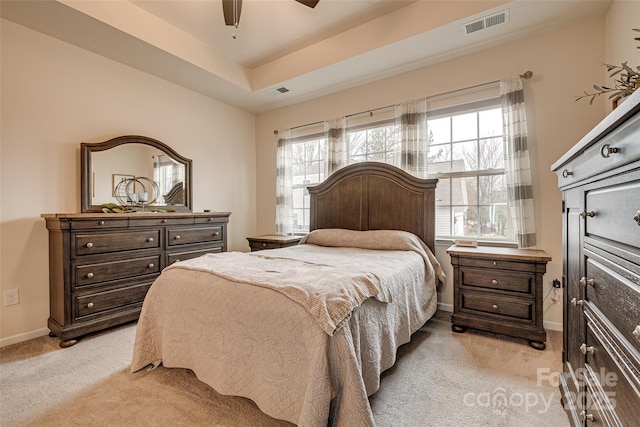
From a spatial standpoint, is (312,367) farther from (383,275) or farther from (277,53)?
(277,53)

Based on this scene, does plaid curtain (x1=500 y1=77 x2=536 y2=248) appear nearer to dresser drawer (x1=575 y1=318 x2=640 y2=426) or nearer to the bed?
the bed

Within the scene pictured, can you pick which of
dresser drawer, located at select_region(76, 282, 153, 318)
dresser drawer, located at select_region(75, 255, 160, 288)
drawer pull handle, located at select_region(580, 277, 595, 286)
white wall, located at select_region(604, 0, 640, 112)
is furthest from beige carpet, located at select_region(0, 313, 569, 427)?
white wall, located at select_region(604, 0, 640, 112)

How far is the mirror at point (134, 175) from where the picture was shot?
285cm

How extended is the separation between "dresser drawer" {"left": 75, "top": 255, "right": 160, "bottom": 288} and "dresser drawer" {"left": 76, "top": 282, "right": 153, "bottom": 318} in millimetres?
119

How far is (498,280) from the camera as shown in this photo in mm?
2326

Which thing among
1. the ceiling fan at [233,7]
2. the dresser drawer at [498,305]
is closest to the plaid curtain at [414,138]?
the dresser drawer at [498,305]

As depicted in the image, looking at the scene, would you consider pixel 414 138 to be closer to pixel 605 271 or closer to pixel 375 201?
pixel 375 201

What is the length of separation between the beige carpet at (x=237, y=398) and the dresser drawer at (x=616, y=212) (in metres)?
1.11

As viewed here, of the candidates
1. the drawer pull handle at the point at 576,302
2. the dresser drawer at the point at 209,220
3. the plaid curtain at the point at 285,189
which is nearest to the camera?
the drawer pull handle at the point at 576,302

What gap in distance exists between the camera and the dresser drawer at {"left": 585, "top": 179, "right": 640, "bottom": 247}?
73cm

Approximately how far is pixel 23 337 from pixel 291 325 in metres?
2.80

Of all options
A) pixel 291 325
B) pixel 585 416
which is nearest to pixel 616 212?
pixel 585 416

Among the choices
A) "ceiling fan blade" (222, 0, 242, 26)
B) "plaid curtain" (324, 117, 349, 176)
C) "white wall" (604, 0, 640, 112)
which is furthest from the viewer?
"plaid curtain" (324, 117, 349, 176)

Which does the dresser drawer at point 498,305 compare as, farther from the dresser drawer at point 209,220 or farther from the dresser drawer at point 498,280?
the dresser drawer at point 209,220
